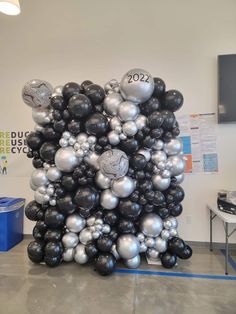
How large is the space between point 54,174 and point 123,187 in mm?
793

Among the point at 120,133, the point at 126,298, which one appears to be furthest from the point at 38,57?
the point at 126,298

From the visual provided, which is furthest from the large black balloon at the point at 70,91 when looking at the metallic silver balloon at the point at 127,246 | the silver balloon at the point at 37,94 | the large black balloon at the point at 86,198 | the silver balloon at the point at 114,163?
the metallic silver balloon at the point at 127,246

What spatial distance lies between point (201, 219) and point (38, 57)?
339cm

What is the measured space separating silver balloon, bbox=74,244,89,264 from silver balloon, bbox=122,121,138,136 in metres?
1.37

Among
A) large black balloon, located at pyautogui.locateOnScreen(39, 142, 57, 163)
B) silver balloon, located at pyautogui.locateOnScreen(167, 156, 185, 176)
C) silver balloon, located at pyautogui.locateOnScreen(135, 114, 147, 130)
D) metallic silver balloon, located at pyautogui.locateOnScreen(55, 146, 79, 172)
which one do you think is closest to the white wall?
silver balloon, located at pyautogui.locateOnScreen(167, 156, 185, 176)

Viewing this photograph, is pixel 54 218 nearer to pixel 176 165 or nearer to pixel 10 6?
pixel 176 165

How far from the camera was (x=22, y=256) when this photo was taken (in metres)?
2.92

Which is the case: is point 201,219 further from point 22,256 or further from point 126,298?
point 22,256

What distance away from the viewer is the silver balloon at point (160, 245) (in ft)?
8.35

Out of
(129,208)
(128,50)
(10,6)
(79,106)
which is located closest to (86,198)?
(129,208)

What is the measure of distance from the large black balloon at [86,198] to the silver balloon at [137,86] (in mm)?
1077

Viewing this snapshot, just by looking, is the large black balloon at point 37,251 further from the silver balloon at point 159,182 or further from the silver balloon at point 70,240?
the silver balloon at point 159,182

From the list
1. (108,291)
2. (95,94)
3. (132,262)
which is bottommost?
(108,291)

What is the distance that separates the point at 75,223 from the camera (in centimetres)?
250
